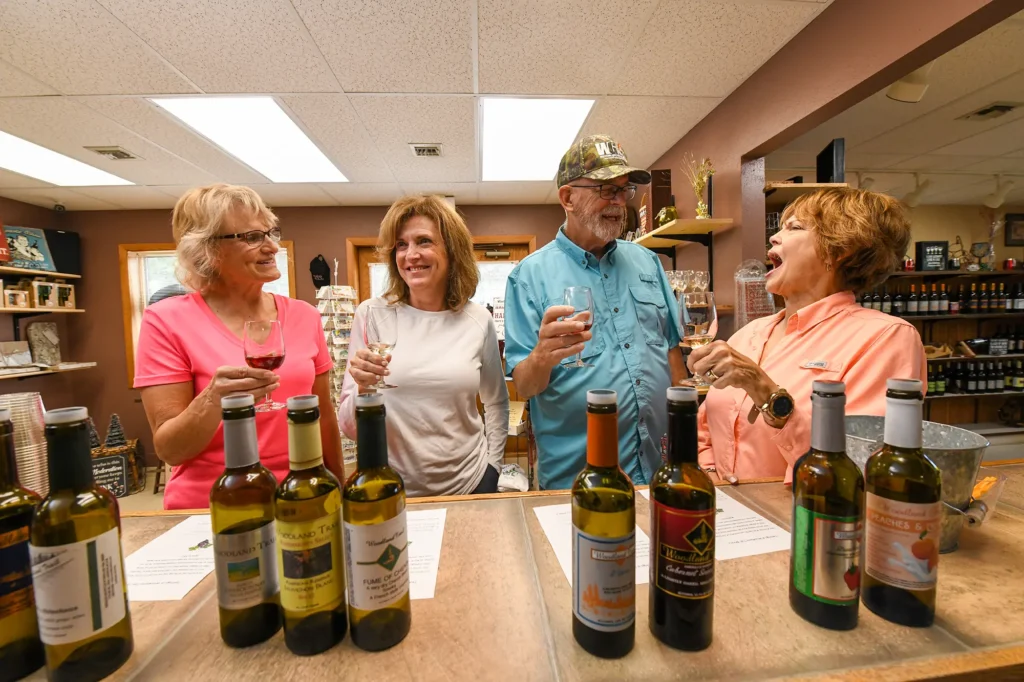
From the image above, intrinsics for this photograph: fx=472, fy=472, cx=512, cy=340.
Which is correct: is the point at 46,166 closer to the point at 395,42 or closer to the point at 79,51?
the point at 79,51

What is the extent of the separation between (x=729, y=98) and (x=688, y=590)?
3.28 metres

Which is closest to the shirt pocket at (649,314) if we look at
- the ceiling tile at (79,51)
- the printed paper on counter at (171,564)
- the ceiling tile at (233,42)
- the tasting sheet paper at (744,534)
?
the tasting sheet paper at (744,534)

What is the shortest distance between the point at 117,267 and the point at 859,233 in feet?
22.8

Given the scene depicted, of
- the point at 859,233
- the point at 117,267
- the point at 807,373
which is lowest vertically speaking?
the point at 807,373

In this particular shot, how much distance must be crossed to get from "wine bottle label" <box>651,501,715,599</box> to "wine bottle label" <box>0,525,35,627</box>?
0.74m

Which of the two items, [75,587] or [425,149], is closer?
[75,587]

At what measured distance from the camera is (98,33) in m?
2.15

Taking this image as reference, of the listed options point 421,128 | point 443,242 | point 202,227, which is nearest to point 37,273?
point 421,128

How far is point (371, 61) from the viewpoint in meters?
2.45

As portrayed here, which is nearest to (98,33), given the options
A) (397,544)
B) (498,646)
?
(397,544)

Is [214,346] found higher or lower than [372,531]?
higher

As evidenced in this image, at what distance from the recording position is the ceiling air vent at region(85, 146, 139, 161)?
352 cm

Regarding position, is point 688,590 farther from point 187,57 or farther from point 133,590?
point 187,57

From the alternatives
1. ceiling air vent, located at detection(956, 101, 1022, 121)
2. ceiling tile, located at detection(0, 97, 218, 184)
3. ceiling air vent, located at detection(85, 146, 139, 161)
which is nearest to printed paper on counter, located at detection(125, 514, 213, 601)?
ceiling tile, located at detection(0, 97, 218, 184)
